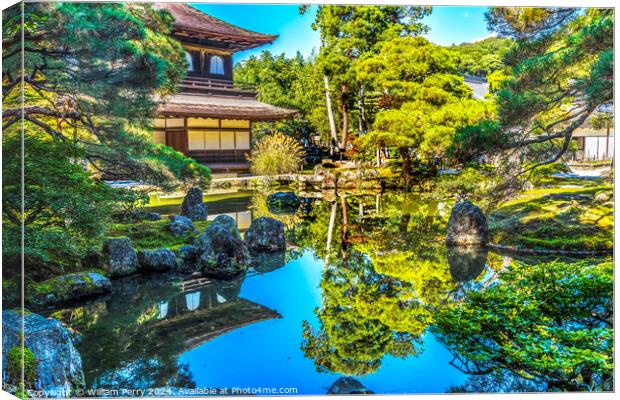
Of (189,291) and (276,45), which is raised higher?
(276,45)

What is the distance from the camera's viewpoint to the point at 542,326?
4.86m

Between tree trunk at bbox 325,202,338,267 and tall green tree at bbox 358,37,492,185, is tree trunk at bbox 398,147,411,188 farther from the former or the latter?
tree trunk at bbox 325,202,338,267

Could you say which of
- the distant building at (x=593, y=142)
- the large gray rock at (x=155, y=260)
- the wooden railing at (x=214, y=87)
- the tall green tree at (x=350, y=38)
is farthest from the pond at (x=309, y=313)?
the distant building at (x=593, y=142)

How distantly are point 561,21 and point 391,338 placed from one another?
3523 mm

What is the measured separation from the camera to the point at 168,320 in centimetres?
526

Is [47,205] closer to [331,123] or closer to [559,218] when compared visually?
[331,123]

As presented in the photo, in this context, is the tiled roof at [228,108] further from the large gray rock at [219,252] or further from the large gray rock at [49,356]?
the large gray rock at [49,356]

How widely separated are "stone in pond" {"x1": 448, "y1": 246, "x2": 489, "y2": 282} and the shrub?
2014mm

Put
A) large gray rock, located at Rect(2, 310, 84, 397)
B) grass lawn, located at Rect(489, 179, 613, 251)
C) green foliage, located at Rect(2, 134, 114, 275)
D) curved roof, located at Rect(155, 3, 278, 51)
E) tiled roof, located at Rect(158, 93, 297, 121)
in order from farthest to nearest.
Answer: tiled roof, located at Rect(158, 93, 297, 121), grass lawn, located at Rect(489, 179, 613, 251), curved roof, located at Rect(155, 3, 278, 51), green foliage, located at Rect(2, 134, 114, 275), large gray rock, located at Rect(2, 310, 84, 397)

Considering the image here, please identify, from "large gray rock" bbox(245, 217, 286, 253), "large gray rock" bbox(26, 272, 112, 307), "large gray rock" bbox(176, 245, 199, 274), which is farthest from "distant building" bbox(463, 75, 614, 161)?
"large gray rock" bbox(26, 272, 112, 307)

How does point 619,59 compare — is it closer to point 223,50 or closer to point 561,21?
point 561,21

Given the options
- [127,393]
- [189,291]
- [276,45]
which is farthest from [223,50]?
[127,393]

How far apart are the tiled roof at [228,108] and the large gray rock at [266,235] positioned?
3.91ft

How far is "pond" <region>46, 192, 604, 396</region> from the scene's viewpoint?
183 inches
